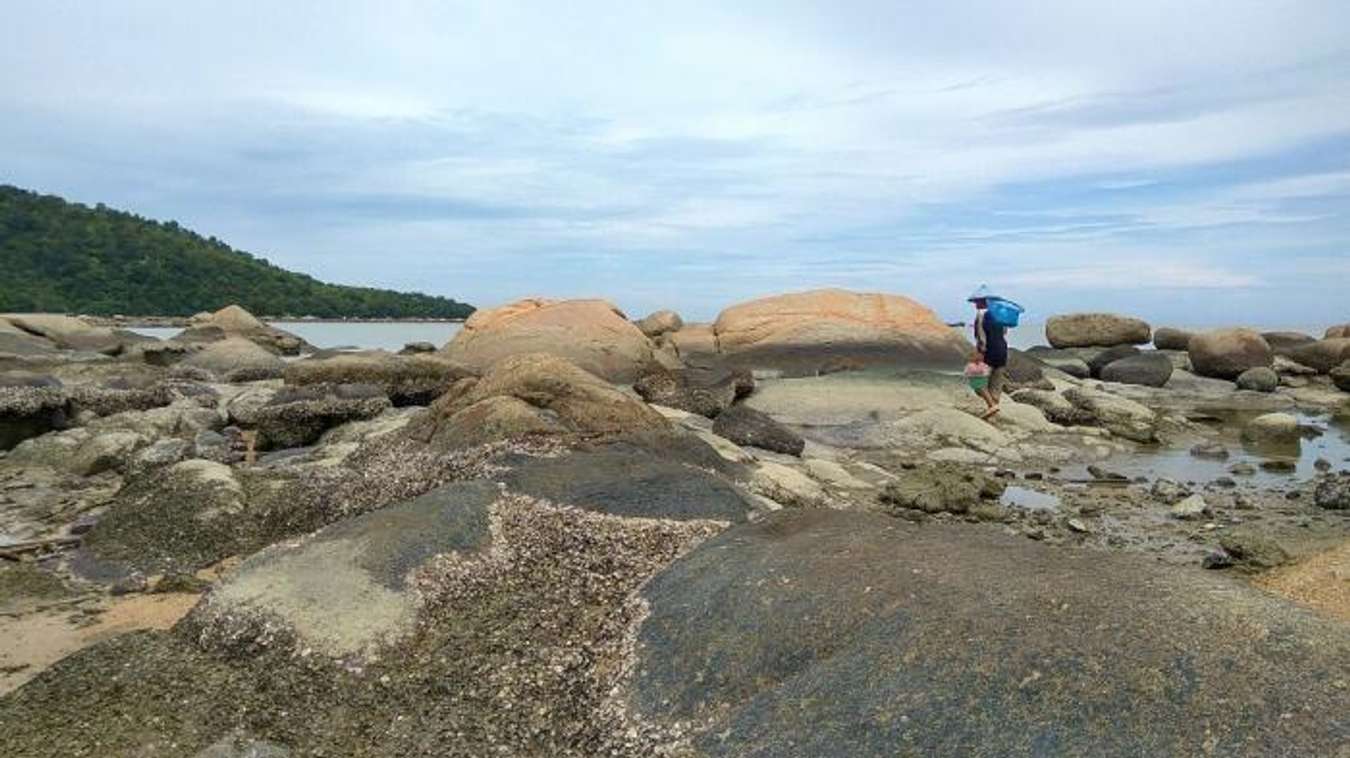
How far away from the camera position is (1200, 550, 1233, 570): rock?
864 cm

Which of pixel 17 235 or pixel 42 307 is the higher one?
pixel 17 235

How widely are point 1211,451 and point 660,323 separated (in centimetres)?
1918

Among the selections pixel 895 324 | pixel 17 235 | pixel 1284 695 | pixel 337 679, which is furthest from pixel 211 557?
pixel 17 235

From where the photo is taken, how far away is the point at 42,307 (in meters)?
68.8

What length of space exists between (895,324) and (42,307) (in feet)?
215

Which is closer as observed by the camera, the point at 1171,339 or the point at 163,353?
the point at 163,353

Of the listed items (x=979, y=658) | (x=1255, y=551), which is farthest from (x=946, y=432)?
(x=979, y=658)

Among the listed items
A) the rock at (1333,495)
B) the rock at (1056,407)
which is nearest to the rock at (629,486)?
the rock at (1333,495)

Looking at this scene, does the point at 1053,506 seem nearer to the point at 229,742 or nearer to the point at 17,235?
the point at 229,742

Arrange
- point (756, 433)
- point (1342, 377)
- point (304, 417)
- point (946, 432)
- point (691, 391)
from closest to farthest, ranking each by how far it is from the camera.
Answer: point (304, 417)
point (756, 433)
point (946, 432)
point (691, 391)
point (1342, 377)

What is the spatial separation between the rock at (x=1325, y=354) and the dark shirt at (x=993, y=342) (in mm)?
19411

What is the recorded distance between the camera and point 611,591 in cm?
599

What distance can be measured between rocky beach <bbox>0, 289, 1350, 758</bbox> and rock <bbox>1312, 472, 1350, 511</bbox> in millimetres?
67

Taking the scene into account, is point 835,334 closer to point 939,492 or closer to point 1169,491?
point 1169,491
